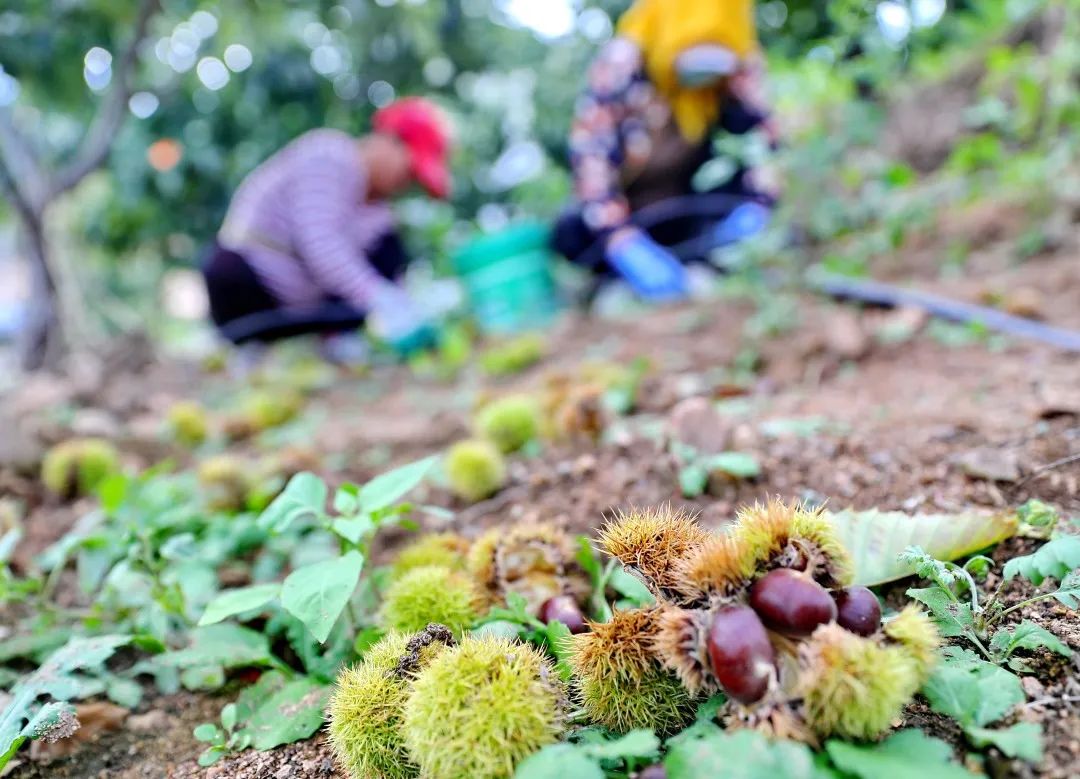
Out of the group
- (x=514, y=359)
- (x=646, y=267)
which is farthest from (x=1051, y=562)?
(x=646, y=267)

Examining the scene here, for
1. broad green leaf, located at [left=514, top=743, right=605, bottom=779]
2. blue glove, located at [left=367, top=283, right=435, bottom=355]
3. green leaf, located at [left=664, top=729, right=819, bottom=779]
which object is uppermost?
broad green leaf, located at [left=514, top=743, right=605, bottom=779]

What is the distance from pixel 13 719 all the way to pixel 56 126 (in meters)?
7.03

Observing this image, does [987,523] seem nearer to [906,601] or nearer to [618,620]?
[906,601]

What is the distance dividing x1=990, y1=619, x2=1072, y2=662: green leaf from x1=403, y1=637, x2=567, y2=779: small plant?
51cm

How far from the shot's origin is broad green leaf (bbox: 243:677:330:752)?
3.12 feet

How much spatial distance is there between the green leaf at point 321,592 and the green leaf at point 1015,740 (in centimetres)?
68

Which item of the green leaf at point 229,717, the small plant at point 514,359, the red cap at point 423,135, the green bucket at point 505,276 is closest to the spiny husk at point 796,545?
the green leaf at point 229,717

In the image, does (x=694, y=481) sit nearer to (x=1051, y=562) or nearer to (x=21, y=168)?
(x=1051, y=562)

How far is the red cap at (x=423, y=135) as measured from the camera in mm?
4824

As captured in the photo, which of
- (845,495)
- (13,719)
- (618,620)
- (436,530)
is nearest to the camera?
(618,620)

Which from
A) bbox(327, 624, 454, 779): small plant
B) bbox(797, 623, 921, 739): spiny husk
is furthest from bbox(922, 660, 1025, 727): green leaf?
bbox(327, 624, 454, 779): small plant

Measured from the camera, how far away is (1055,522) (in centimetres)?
101

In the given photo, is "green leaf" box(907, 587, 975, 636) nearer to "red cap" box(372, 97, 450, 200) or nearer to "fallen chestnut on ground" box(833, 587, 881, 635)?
"fallen chestnut on ground" box(833, 587, 881, 635)

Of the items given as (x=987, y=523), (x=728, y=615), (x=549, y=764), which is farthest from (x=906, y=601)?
(x=549, y=764)
